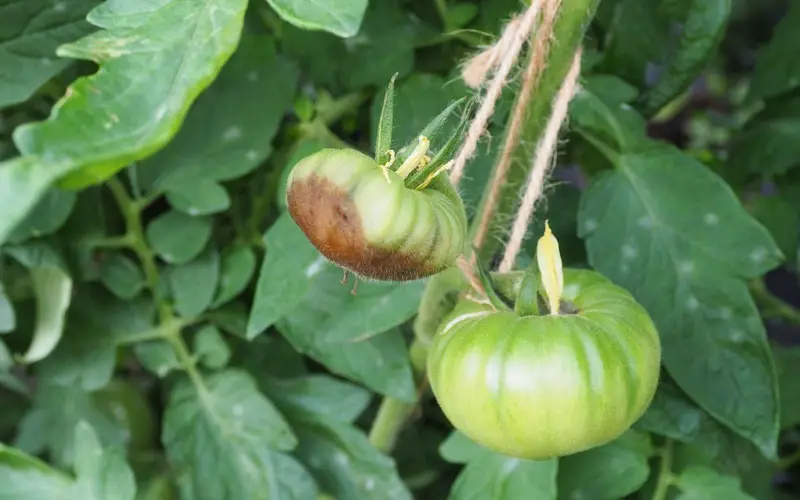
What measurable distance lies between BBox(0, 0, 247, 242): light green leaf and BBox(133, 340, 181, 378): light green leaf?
372mm

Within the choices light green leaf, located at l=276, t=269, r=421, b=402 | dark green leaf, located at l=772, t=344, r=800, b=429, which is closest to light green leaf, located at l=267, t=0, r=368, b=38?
light green leaf, located at l=276, t=269, r=421, b=402

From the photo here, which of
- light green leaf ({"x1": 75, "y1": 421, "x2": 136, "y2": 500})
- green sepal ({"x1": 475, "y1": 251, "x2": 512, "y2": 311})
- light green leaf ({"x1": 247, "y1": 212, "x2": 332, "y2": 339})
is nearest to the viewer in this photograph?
green sepal ({"x1": 475, "y1": 251, "x2": 512, "y2": 311})

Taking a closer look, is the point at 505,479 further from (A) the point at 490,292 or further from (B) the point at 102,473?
(B) the point at 102,473

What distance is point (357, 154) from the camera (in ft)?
1.07

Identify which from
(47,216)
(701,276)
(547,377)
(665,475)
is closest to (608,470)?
(665,475)

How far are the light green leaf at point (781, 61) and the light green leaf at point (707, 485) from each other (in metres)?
0.32

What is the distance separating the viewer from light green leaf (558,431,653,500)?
589 mm

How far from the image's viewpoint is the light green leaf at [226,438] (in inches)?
25.0

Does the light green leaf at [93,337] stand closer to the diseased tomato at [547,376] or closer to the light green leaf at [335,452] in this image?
the light green leaf at [335,452]

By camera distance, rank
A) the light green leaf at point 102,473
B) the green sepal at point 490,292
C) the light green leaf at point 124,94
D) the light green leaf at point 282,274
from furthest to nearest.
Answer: the light green leaf at point 102,473 → the light green leaf at point 282,274 → the green sepal at point 490,292 → the light green leaf at point 124,94

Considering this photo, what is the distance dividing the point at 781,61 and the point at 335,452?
506 millimetres

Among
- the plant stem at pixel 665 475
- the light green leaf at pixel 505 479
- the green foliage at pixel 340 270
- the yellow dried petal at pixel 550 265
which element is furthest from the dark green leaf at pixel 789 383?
the yellow dried petal at pixel 550 265

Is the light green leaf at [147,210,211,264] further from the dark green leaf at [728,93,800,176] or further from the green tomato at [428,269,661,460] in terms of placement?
the dark green leaf at [728,93,800,176]

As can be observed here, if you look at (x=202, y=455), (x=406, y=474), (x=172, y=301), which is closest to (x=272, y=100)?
(x=172, y=301)
